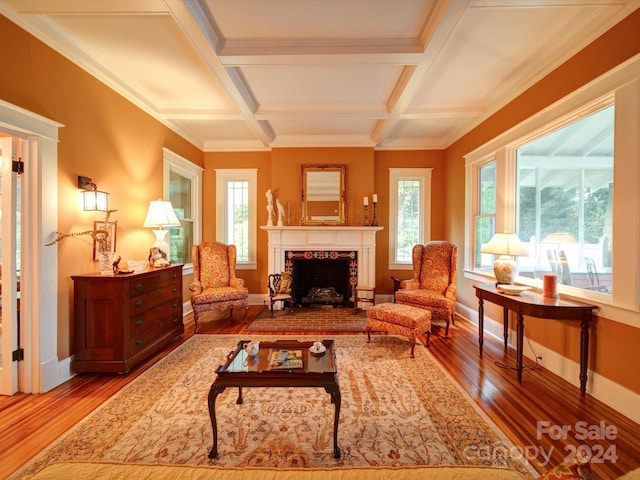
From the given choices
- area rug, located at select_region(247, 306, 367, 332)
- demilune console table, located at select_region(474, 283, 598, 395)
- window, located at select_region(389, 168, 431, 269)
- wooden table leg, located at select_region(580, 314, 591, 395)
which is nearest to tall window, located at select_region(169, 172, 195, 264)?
area rug, located at select_region(247, 306, 367, 332)

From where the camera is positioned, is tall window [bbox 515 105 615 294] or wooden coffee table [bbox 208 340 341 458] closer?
wooden coffee table [bbox 208 340 341 458]

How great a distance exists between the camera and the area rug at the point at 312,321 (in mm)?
4090

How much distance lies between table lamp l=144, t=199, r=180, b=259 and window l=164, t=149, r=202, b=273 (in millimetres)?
788

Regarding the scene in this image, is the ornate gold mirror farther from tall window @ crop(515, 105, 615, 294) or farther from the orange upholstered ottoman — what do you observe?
tall window @ crop(515, 105, 615, 294)

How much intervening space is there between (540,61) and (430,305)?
293 centimetres

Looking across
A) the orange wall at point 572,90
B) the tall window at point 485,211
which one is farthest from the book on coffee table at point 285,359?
the tall window at point 485,211

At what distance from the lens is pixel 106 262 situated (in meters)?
2.87

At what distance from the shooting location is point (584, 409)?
222cm

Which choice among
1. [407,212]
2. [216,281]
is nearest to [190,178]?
[216,281]

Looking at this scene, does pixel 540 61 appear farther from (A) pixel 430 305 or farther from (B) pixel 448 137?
(A) pixel 430 305

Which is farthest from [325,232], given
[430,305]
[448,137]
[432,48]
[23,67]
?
[23,67]

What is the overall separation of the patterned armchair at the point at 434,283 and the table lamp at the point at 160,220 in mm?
3235

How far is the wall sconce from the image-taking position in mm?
2787

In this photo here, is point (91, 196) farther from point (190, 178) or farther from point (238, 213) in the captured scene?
point (238, 213)
